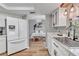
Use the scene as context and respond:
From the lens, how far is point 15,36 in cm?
498

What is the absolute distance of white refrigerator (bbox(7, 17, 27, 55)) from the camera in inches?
182

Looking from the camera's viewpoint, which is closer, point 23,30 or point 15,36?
point 15,36

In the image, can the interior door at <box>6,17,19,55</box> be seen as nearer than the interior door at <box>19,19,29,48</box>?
Yes

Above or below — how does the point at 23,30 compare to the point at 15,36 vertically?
above

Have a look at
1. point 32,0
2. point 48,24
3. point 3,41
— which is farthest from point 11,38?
point 32,0

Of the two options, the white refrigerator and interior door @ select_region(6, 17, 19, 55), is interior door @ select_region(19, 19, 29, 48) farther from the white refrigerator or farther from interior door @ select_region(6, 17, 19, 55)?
interior door @ select_region(6, 17, 19, 55)

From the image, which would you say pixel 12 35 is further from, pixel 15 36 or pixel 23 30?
pixel 23 30

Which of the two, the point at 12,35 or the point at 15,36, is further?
the point at 15,36

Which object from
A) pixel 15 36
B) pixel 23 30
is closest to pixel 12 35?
pixel 15 36

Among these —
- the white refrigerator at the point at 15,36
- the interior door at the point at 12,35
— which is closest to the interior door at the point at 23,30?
the white refrigerator at the point at 15,36

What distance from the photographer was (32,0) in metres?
1.04

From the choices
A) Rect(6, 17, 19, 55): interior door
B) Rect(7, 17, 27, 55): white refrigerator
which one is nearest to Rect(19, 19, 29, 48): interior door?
Rect(7, 17, 27, 55): white refrigerator

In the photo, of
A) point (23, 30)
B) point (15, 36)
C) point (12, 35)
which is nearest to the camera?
point (12, 35)

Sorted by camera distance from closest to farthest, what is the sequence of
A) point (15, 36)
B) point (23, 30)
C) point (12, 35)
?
point (12, 35) → point (15, 36) → point (23, 30)
